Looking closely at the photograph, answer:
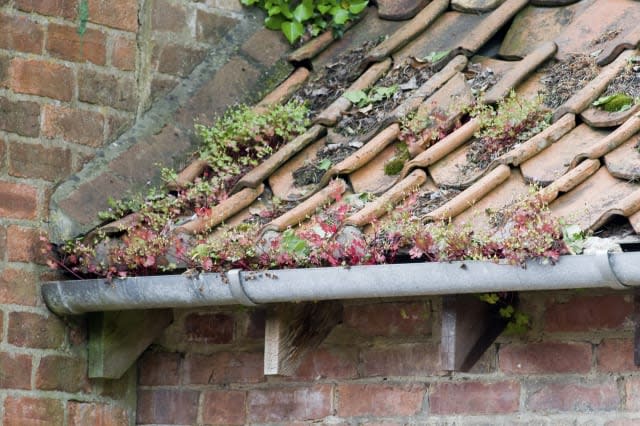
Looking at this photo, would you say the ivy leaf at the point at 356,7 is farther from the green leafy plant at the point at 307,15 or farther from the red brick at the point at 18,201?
the red brick at the point at 18,201

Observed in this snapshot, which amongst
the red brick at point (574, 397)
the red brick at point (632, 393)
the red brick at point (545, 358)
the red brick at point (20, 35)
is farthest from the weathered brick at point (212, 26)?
Answer: the red brick at point (632, 393)

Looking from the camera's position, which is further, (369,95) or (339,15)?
(339,15)

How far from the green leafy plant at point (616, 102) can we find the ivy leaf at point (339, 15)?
1.47 meters

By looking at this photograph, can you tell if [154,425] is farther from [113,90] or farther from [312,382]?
[113,90]

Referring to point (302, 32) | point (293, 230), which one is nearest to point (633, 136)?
point (293, 230)

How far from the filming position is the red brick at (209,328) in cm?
512

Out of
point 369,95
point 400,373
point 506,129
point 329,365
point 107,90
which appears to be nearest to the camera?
point 506,129

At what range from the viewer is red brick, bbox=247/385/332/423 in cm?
482

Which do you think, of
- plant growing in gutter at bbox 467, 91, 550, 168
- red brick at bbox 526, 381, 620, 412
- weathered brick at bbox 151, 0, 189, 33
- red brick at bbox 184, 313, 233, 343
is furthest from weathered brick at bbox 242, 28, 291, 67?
red brick at bbox 526, 381, 620, 412

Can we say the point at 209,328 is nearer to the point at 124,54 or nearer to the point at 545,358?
the point at 124,54

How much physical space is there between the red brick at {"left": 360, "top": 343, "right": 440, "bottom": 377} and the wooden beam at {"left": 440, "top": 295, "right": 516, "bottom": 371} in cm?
23

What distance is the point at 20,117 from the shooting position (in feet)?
16.6

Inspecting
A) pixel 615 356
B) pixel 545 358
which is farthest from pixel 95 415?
pixel 615 356

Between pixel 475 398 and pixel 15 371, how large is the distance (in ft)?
5.36
